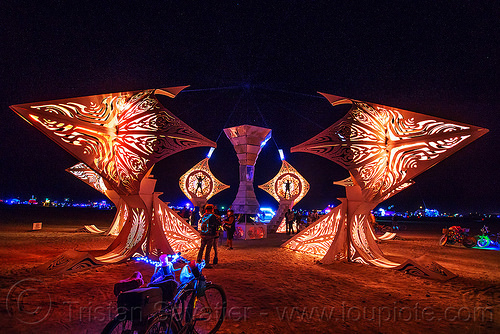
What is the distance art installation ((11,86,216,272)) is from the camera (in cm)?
714

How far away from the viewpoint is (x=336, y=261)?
9.86 metres

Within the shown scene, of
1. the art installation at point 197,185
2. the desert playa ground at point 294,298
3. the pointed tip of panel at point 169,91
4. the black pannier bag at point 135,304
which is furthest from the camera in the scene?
the art installation at point 197,185

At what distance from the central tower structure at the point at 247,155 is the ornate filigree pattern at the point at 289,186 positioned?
5.22 meters

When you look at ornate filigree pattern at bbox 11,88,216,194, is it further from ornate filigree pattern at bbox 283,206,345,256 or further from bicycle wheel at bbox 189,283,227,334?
ornate filigree pattern at bbox 283,206,345,256

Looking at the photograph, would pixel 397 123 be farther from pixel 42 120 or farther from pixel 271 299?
pixel 42 120

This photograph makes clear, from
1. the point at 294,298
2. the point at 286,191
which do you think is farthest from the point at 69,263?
the point at 286,191

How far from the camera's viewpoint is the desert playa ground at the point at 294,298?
4.37 m

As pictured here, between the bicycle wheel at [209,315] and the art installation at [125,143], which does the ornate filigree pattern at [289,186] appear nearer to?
the art installation at [125,143]

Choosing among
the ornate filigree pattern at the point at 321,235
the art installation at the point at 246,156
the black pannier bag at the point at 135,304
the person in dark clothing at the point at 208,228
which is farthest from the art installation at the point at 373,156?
the black pannier bag at the point at 135,304

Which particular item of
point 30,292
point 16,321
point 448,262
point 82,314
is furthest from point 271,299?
point 448,262

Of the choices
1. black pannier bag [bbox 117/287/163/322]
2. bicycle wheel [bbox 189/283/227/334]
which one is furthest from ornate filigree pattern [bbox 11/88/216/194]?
black pannier bag [bbox 117/287/163/322]

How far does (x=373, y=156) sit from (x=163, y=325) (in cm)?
881

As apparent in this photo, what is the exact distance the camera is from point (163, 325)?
278 cm

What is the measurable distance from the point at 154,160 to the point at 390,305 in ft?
24.7
